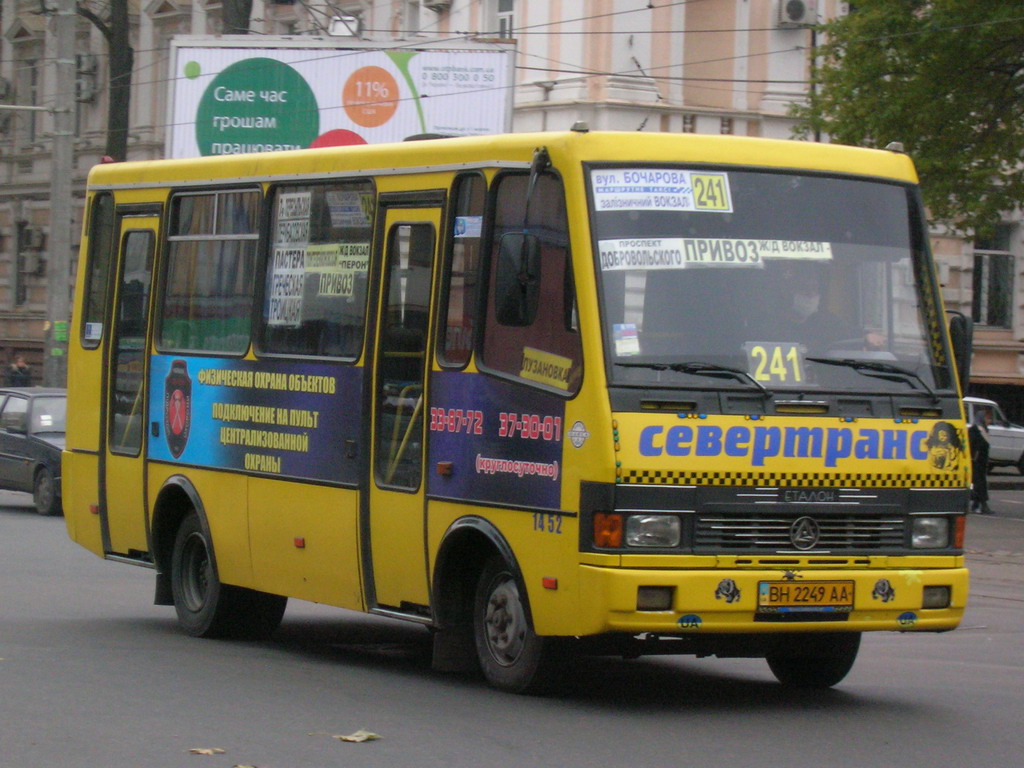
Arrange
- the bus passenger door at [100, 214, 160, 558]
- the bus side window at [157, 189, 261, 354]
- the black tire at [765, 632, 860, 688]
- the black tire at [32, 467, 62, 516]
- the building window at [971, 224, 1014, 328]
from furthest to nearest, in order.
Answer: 1. the building window at [971, 224, 1014, 328]
2. the black tire at [32, 467, 62, 516]
3. the bus passenger door at [100, 214, 160, 558]
4. the bus side window at [157, 189, 261, 354]
5. the black tire at [765, 632, 860, 688]

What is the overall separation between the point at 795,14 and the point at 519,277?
27.2 metres

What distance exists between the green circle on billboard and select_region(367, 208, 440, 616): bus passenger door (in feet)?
72.2

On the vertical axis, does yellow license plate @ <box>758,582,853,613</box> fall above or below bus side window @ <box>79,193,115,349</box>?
below

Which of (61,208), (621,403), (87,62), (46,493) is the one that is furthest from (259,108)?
(621,403)

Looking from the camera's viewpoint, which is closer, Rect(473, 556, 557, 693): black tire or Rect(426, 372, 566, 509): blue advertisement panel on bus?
Rect(426, 372, 566, 509): blue advertisement panel on bus

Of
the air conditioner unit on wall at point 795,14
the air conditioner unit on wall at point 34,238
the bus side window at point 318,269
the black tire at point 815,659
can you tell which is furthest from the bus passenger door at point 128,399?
the air conditioner unit on wall at point 34,238

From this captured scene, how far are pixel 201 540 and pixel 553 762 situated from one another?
197 inches

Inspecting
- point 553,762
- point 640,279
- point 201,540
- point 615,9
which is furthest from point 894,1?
point 553,762

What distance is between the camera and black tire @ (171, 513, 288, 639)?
38.8 feet

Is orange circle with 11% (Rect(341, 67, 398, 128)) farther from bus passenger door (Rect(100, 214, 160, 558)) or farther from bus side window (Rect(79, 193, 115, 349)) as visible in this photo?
bus passenger door (Rect(100, 214, 160, 558))

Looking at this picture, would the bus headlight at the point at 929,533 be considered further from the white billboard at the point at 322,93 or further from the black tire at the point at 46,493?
the white billboard at the point at 322,93

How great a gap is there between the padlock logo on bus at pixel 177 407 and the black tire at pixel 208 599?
47 cm

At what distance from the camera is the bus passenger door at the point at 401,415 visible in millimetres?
9742

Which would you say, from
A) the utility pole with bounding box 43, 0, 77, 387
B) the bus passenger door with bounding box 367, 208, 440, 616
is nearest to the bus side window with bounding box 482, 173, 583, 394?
the bus passenger door with bounding box 367, 208, 440, 616
